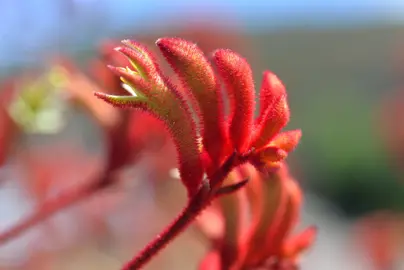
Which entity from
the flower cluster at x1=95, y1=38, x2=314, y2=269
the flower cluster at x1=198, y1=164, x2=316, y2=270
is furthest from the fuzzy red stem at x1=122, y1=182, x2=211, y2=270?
the flower cluster at x1=198, y1=164, x2=316, y2=270

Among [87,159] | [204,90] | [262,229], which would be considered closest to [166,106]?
[204,90]

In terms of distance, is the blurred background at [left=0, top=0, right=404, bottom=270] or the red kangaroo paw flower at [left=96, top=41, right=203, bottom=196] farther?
the blurred background at [left=0, top=0, right=404, bottom=270]

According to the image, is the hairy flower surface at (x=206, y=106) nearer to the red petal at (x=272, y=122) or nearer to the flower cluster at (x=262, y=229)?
the red petal at (x=272, y=122)

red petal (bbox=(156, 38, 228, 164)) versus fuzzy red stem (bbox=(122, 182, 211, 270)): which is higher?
red petal (bbox=(156, 38, 228, 164))

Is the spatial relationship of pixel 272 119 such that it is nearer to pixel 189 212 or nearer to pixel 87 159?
pixel 189 212

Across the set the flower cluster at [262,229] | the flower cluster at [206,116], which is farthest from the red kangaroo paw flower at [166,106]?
the flower cluster at [262,229]

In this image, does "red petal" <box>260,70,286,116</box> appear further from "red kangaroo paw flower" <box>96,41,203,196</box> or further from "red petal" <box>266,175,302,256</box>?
"red petal" <box>266,175,302,256</box>

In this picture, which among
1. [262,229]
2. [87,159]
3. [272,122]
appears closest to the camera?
[272,122]

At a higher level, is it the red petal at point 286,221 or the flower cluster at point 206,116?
the flower cluster at point 206,116
